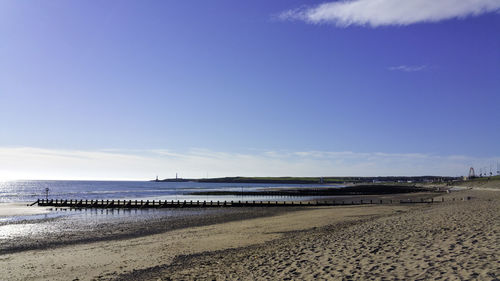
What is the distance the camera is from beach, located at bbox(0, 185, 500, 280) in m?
10.4

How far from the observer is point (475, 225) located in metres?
16.4

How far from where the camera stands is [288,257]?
534 inches

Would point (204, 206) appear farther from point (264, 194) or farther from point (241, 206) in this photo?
point (264, 194)

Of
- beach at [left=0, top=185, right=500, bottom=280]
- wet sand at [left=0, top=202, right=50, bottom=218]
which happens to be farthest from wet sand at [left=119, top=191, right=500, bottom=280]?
wet sand at [left=0, top=202, right=50, bottom=218]

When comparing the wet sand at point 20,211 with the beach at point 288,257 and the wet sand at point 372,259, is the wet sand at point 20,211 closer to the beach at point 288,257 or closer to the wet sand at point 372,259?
the beach at point 288,257

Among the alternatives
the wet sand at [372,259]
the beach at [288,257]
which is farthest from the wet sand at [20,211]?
the wet sand at [372,259]

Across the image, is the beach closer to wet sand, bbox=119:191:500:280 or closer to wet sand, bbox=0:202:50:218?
wet sand, bbox=119:191:500:280

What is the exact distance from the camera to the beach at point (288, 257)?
1043cm

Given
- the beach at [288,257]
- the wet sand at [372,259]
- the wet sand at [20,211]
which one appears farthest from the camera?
the wet sand at [20,211]

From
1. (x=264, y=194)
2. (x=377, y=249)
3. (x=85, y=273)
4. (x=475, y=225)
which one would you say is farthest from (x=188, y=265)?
(x=264, y=194)

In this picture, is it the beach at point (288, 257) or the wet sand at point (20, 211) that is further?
the wet sand at point (20, 211)

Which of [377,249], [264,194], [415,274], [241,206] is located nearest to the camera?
[415,274]

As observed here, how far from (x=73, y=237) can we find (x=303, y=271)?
20213 mm

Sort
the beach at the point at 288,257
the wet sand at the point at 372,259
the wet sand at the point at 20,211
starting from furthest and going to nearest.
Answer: the wet sand at the point at 20,211
the beach at the point at 288,257
the wet sand at the point at 372,259
